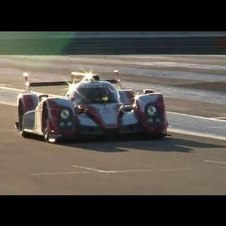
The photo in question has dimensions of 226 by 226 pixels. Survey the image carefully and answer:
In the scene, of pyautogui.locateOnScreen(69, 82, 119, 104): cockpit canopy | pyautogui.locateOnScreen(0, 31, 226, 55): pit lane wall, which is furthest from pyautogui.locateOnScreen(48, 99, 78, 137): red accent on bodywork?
pyautogui.locateOnScreen(0, 31, 226, 55): pit lane wall

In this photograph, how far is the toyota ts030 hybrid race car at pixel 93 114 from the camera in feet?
64.7

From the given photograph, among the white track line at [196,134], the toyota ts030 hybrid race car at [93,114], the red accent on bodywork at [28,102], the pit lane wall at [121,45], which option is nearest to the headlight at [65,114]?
the toyota ts030 hybrid race car at [93,114]

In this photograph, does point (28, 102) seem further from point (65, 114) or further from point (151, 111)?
point (151, 111)

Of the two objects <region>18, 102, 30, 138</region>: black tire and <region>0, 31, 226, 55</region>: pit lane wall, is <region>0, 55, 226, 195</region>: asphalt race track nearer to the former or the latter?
<region>18, 102, 30, 138</region>: black tire

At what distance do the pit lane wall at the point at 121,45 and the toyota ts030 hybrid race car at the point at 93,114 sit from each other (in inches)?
1607

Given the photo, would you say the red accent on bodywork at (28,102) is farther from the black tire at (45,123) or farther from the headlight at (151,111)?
the headlight at (151,111)

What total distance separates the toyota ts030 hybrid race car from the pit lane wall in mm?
40814

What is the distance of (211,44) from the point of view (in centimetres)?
6262

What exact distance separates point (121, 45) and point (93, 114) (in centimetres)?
4640

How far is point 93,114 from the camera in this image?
1986 cm

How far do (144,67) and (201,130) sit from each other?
25963mm
